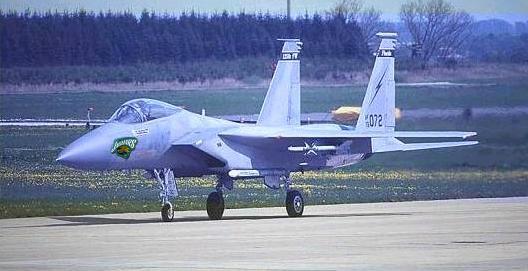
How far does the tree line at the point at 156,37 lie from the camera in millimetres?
36281

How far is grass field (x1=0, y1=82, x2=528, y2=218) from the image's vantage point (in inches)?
1297

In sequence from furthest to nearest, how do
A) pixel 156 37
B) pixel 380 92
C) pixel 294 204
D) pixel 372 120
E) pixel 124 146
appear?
pixel 156 37, pixel 380 92, pixel 372 120, pixel 294 204, pixel 124 146

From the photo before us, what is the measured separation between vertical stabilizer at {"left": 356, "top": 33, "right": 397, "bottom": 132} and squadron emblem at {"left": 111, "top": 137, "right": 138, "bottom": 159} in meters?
6.26

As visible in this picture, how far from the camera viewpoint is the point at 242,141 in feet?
86.6

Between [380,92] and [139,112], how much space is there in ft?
Result: 21.1

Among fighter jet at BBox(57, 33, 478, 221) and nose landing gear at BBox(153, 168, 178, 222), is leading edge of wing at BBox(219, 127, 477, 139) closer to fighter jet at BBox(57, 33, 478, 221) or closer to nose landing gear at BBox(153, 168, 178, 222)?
fighter jet at BBox(57, 33, 478, 221)

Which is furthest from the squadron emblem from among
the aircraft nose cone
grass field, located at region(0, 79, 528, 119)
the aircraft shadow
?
grass field, located at region(0, 79, 528, 119)

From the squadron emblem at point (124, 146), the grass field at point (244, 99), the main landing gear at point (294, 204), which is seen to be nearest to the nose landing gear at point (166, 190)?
the squadron emblem at point (124, 146)

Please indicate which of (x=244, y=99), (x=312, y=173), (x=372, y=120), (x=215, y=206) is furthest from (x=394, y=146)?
(x=244, y=99)

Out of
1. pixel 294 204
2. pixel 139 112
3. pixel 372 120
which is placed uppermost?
pixel 139 112

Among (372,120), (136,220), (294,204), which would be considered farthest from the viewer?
(372,120)

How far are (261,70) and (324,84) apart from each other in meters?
1.75

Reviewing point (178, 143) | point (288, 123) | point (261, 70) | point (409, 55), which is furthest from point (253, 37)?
point (178, 143)

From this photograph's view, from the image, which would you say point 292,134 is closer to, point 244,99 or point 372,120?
point 372,120
